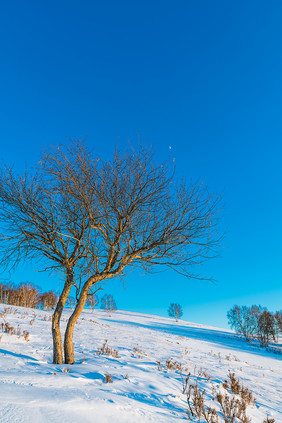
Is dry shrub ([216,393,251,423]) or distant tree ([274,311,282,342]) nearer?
dry shrub ([216,393,251,423])

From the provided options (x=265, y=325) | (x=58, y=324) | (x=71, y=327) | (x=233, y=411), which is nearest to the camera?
(x=233, y=411)

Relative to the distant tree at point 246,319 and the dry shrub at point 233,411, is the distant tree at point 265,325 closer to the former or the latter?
the distant tree at point 246,319

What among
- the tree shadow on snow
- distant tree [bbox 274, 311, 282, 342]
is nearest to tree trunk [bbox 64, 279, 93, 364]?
the tree shadow on snow

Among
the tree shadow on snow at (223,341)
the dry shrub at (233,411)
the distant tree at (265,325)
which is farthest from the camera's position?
the distant tree at (265,325)

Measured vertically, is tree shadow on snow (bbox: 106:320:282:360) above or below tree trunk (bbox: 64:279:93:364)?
below

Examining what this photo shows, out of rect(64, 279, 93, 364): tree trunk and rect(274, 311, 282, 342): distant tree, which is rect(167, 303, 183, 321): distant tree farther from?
rect(64, 279, 93, 364): tree trunk

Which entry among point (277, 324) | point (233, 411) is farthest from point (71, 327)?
point (277, 324)

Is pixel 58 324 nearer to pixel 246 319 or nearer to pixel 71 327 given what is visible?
pixel 71 327

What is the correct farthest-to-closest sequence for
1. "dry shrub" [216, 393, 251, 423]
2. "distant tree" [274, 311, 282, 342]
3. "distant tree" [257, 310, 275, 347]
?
1. "distant tree" [274, 311, 282, 342]
2. "distant tree" [257, 310, 275, 347]
3. "dry shrub" [216, 393, 251, 423]

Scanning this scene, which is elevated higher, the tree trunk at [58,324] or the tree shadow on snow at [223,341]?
the tree trunk at [58,324]

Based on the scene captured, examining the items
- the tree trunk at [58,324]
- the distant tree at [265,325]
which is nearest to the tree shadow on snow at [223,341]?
the distant tree at [265,325]

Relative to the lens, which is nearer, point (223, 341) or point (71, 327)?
point (71, 327)

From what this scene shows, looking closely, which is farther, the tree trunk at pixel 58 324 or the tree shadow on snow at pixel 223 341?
the tree shadow on snow at pixel 223 341

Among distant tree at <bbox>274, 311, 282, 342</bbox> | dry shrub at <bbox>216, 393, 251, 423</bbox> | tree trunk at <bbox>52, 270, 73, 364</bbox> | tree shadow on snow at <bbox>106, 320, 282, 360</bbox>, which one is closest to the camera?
dry shrub at <bbox>216, 393, 251, 423</bbox>
